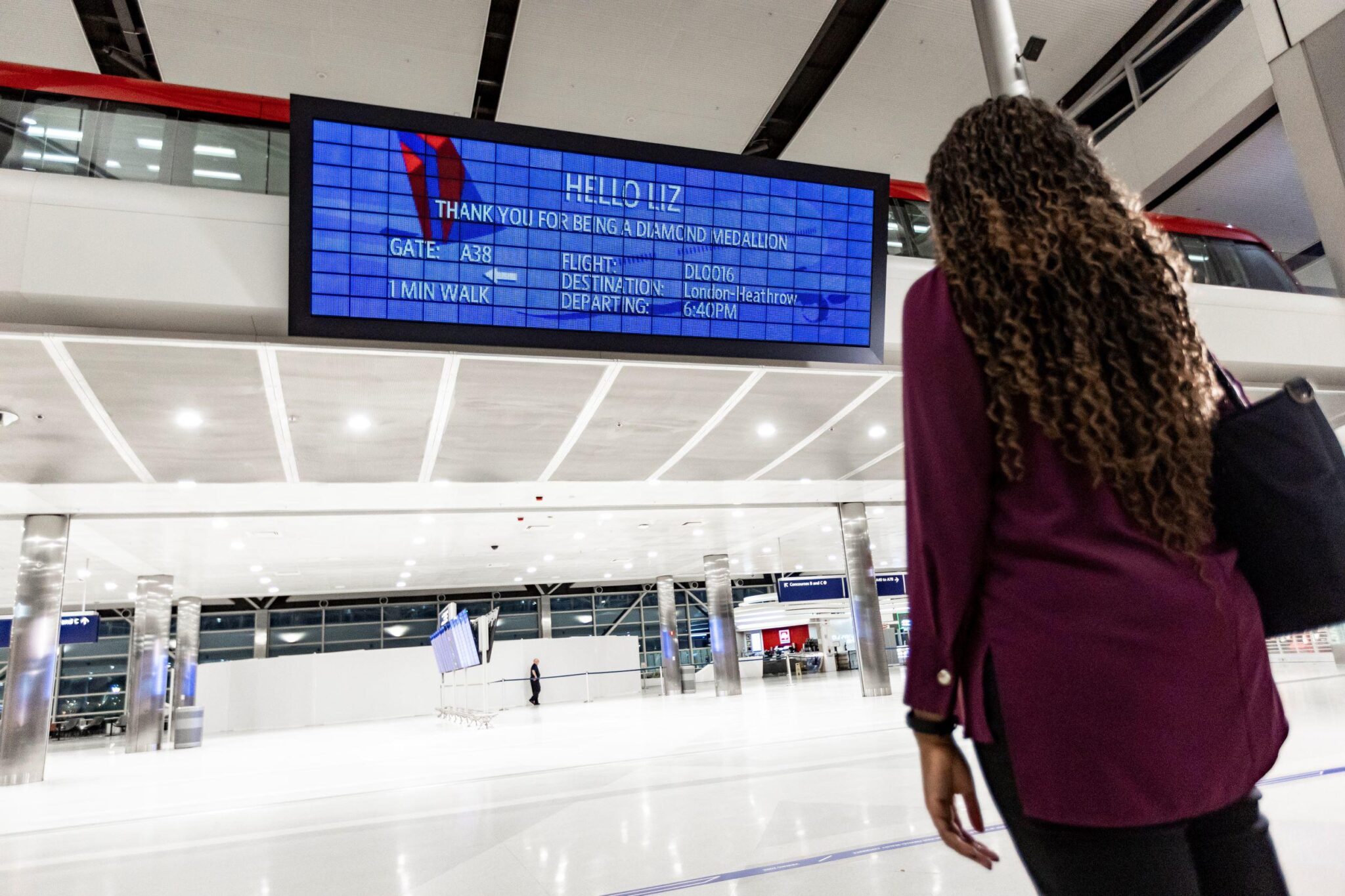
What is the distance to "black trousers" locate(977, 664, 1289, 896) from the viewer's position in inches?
37.2

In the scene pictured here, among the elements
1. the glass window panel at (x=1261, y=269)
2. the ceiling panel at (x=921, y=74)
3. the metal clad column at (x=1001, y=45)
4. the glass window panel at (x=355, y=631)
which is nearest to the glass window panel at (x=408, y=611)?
the glass window panel at (x=355, y=631)

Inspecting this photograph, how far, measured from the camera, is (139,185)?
19.3ft

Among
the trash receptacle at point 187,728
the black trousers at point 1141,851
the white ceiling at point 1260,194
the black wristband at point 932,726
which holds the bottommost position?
the trash receptacle at point 187,728

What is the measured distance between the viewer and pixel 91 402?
757 cm

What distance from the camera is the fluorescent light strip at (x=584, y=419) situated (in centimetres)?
784

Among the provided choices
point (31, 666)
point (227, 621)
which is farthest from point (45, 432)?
point (227, 621)

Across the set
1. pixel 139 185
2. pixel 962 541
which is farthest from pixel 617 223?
pixel 962 541

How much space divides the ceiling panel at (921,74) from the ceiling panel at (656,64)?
107cm

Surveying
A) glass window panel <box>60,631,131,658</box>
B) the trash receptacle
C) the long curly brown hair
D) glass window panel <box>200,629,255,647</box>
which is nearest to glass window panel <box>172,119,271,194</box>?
the long curly brown hair

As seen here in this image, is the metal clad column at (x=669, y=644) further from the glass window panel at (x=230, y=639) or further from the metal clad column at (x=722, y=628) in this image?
the glass window panel at (x=230, y=639)

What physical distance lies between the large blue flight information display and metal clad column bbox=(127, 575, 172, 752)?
18.7 metres

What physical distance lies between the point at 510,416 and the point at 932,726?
812cm

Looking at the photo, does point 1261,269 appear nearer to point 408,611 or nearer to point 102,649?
point 408,611

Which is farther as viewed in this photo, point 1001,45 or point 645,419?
point 645,419
